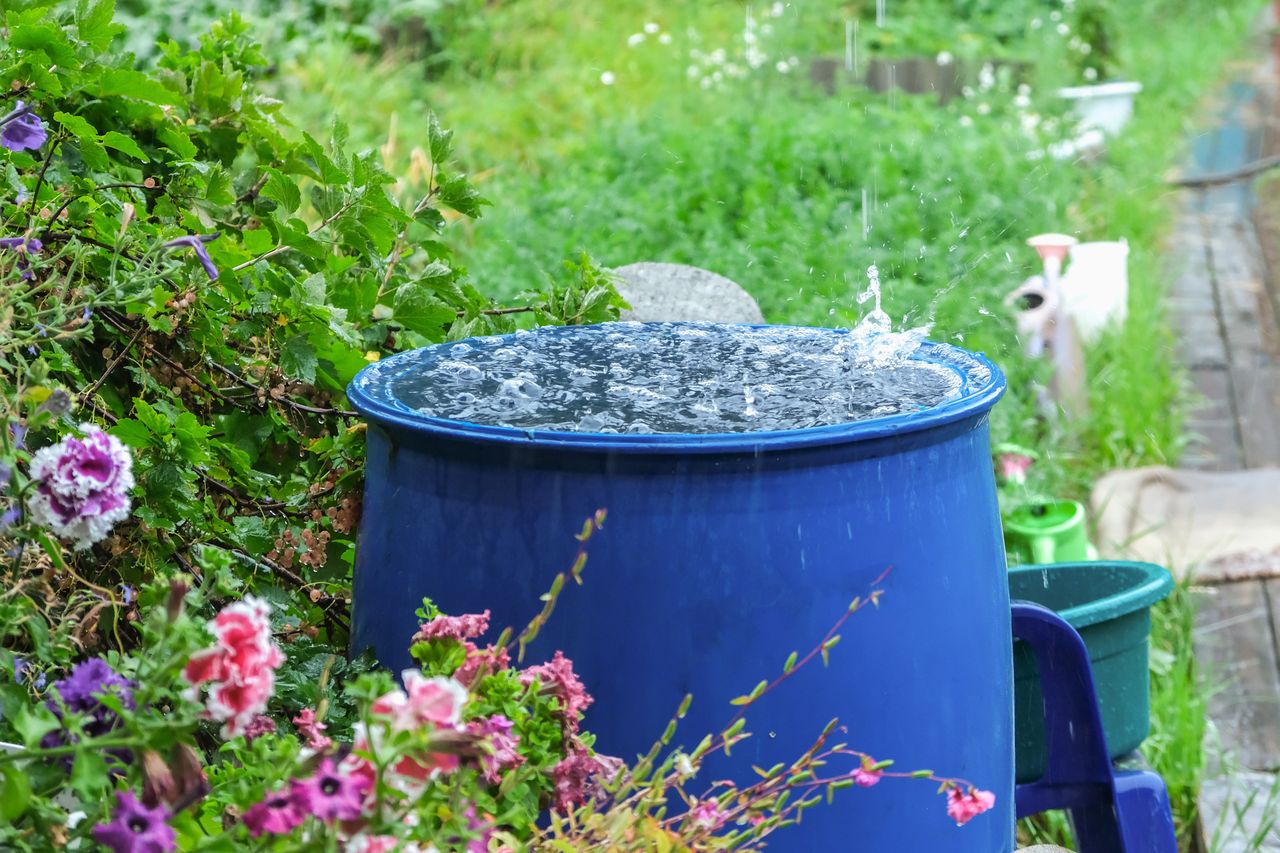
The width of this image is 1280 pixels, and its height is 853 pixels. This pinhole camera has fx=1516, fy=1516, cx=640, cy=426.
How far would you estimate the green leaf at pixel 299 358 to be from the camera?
71.6 inches

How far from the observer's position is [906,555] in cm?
147

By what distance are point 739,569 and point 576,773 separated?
248 millimetres

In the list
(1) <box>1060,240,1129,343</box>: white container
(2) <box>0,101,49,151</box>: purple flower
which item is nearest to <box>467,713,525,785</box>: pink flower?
(2) <box>0,101,49,151</box>: purple flower

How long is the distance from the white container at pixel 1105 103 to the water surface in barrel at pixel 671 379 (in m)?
6.72

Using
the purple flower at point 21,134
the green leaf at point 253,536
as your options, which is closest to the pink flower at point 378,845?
the green leaf at point 253,536

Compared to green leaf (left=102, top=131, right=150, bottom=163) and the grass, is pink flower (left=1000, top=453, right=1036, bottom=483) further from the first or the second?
green leaf (left=102, top=131, right=150, bottom=163)

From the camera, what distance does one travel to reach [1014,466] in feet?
11.4

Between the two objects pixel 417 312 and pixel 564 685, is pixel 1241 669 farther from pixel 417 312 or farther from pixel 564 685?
pixel 564 685

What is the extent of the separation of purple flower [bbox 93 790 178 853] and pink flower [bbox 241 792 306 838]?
67 mm

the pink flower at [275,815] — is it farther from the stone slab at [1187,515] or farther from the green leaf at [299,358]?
the stone slab at [1187,515]

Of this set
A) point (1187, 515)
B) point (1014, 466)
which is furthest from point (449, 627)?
point (1187, 515)

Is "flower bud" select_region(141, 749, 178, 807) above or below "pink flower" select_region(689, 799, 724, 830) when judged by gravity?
above

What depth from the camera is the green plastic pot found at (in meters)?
2.04

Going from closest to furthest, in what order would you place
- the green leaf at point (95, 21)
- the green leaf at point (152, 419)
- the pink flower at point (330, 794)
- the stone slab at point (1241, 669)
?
the pink flower at point (330, 794), the green leaf at point (152, 419), the green leaf at point (95, 21), the stone slab at point (1241, 669)
